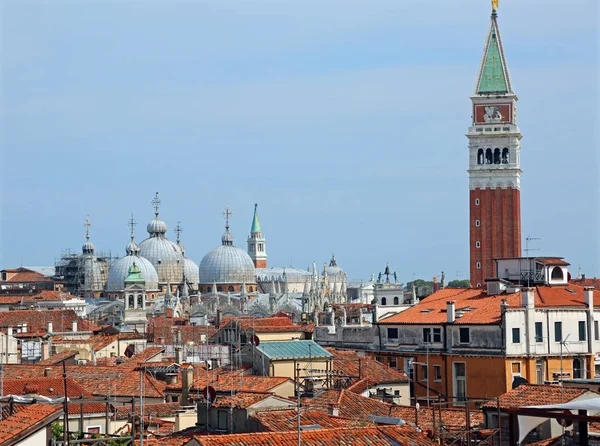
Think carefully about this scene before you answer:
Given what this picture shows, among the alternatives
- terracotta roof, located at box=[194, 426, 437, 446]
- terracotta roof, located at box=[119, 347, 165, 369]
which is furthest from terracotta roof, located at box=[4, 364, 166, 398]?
terracotta roof, located at box=[194, 426, 437, 446]

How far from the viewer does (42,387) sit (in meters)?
25.5

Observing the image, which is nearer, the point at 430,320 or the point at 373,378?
the point at 373,378

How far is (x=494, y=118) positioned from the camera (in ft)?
282

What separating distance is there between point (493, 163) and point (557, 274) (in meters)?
48.0

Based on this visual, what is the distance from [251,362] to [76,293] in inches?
3683

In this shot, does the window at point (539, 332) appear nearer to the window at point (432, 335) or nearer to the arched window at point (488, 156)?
the window at point (432, 335)

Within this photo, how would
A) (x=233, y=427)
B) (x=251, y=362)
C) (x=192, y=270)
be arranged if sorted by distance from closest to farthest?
→ (x=233, y=427) → (x=251, y=362) → (x=192, y=270)

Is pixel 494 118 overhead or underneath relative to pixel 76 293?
overhead

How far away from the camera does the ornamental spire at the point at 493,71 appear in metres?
85.6

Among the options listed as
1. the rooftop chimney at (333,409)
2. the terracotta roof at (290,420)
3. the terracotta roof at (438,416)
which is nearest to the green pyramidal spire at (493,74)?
the terracotta roof at (438,416)

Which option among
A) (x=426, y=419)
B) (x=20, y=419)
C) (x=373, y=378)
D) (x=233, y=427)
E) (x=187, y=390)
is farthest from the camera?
(x=373, y=378)

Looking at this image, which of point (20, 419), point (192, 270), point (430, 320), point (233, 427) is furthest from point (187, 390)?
point (192, 270)

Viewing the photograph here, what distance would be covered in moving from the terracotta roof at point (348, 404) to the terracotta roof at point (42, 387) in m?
3.76

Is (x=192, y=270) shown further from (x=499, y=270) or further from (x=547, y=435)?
(x=547, y=435)
